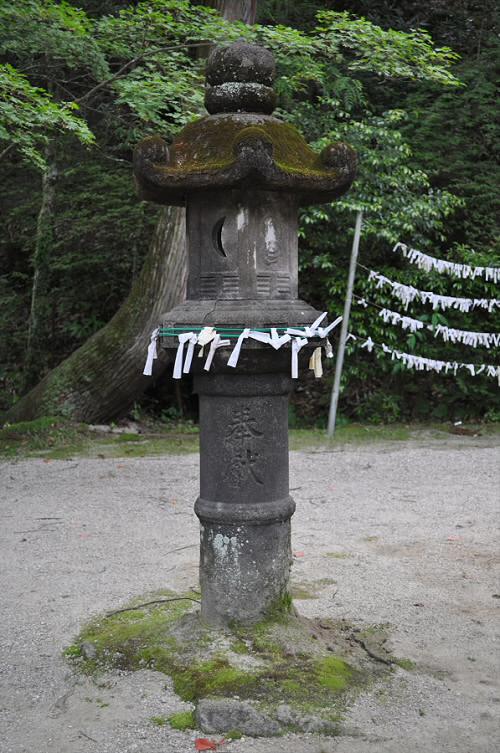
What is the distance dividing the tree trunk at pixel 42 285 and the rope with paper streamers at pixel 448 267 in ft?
16.6

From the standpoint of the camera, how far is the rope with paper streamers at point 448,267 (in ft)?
32.4

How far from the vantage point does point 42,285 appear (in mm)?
11914

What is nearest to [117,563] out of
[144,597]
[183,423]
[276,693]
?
[144,597]

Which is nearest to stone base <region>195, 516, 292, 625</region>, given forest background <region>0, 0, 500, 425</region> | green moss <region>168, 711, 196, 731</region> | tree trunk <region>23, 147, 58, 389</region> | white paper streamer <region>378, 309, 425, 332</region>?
green moss <region>168, 711, 196, 731</region>

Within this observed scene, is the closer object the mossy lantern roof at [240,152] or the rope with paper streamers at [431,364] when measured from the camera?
the mossy lantern roof at [240,152]

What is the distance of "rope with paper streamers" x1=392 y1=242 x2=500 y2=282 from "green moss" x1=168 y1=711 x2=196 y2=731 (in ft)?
24.7

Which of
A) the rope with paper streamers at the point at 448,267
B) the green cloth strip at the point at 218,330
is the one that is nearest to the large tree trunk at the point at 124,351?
the rope with paper streamers at the point at 448,267

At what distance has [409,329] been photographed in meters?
10.8

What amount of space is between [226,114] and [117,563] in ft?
10.1

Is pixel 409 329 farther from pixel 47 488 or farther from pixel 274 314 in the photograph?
pixel 274 314

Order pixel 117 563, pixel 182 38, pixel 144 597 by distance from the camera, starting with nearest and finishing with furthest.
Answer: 1. pixel 144 597
2. pixel 117 563
3. pixel 182 38

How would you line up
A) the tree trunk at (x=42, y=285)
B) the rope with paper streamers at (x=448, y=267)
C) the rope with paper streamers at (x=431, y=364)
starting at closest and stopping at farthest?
the rope with paper streamers at (x=448, y=267) < the rope with paper streamers at (x=431, y=364) < the tree trunk at (x=42, y=285)

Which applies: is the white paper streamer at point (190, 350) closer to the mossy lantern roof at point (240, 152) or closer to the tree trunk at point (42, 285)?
the mossy lantern roof at point (240, 152)

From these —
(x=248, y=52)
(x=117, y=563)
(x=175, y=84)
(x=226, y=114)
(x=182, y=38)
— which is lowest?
(x=117, y=563)
